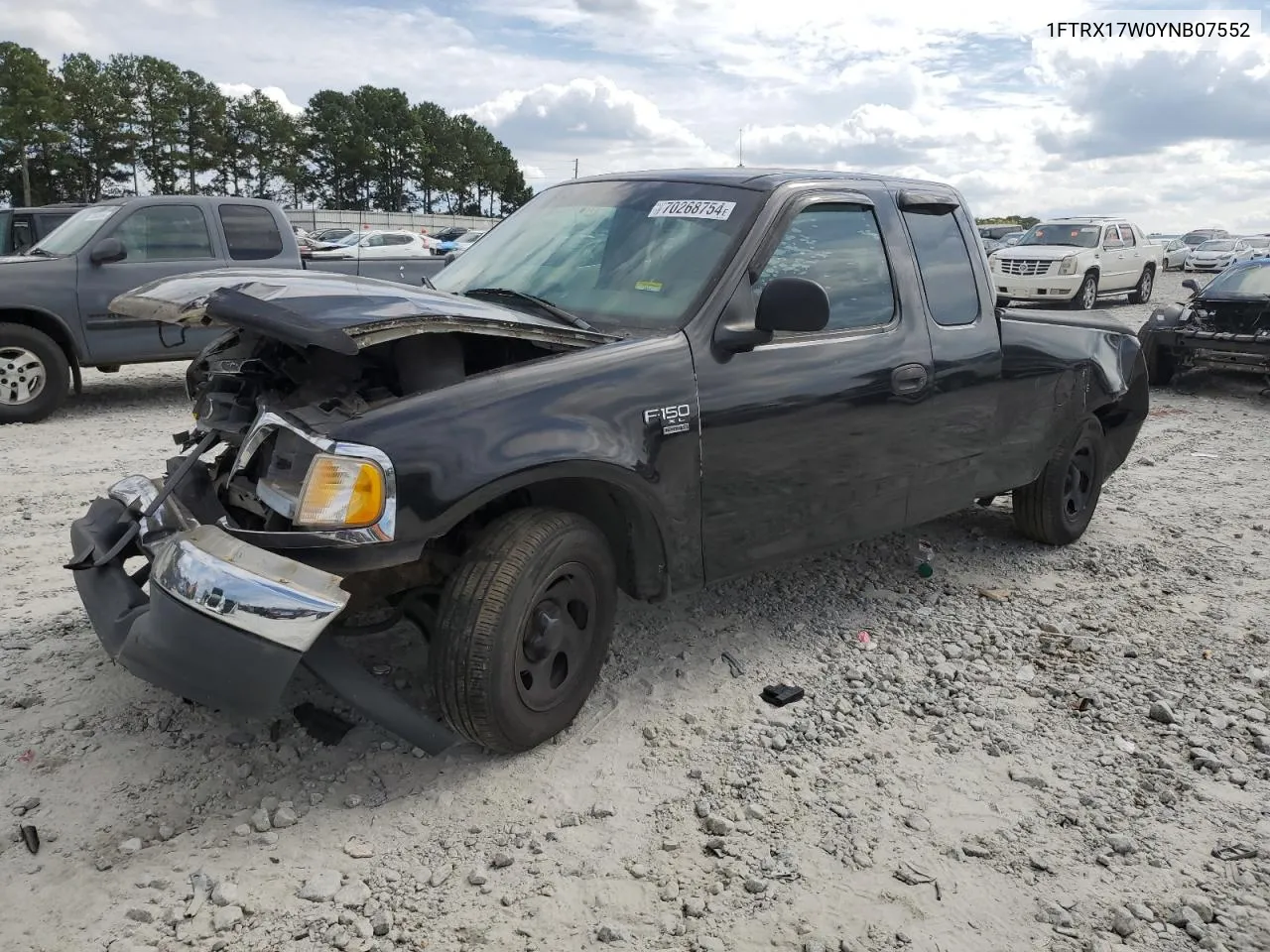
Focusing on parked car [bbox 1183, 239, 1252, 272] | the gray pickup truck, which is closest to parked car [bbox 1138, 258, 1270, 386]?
the gray pickup truck

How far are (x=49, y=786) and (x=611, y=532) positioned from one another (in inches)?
74.0

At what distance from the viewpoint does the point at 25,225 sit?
11.8 m

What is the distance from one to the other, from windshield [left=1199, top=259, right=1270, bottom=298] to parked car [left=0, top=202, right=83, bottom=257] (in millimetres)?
13299

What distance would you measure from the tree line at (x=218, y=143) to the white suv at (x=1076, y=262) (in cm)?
5461

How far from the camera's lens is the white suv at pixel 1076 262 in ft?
65.7

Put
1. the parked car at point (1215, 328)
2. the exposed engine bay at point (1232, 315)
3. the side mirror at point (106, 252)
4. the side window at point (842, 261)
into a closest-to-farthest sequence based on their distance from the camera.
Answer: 1. the side window at point (842, 261)
2. the side mirror at point (106, 252)
3. the parked car at point (1215, 328)
4. the exposed engine bay at point (1232, 315)

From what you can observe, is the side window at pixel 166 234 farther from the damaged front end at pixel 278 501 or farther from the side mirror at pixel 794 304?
the side mirror at pixel 794 304

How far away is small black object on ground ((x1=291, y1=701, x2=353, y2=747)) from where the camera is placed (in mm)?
3357

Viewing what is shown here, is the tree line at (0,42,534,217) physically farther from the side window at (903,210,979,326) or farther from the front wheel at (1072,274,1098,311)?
the side window at (903,210,979,326)

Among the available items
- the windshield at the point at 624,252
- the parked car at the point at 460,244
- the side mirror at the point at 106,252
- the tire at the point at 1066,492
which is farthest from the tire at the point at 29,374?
the tire at the point at 1066,492

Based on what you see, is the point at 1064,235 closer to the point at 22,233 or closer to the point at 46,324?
the point at 22,233

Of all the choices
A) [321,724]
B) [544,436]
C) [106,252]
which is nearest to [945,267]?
[544,436]

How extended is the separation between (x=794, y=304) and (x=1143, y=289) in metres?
22.8

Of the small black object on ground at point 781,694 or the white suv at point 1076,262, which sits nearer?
the small black object on ground at point 781,694
